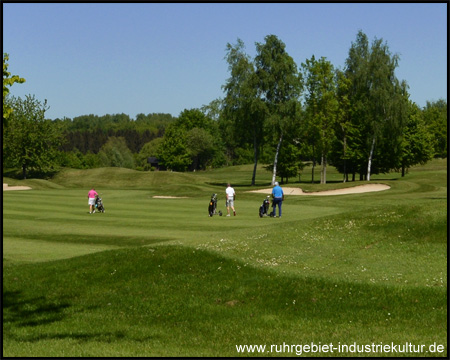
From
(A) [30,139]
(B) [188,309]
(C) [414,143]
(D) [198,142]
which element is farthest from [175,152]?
(B) [188,309]

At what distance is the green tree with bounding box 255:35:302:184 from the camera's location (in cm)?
8600

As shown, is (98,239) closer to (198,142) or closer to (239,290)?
(239,290)

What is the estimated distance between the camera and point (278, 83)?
8644 cm

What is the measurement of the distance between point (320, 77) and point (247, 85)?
10.8 m

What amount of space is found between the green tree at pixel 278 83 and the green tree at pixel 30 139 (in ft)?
161

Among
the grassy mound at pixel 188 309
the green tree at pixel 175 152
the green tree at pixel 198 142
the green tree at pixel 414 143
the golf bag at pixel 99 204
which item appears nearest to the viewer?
the grassy mound at pixel 188 309

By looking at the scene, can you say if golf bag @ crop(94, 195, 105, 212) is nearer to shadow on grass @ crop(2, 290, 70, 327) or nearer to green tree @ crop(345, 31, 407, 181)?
shadow on grass @ crop(2, 290, 70, 327)

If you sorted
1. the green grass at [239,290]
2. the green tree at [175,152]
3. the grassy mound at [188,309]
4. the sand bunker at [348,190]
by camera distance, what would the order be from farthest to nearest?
1. the green tree at [175,152]
2. the sand bunker at [348,190]
3. the green grass at [239,290]
4. the grassy mound at [188,309]

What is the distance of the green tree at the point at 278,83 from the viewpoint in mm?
86000

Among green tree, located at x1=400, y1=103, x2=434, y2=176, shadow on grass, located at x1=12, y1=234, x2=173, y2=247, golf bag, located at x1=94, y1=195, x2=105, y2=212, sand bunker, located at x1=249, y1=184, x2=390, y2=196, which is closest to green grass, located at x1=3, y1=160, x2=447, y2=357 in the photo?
shadow on grass, located at x1=12, y1=234, x2=173, y2=247

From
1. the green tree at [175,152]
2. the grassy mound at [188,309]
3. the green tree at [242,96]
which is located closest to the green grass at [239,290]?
the grassy mound at [188,309]

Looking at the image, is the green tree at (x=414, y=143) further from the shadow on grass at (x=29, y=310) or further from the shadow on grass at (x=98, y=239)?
the shadow on grass at (x=29, y=310)

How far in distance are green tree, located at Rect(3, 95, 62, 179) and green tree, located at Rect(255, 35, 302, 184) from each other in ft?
161

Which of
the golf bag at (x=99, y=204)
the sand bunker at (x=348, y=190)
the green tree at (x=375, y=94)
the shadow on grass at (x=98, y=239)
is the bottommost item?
the shadow on grass at (x=98, y=239)
